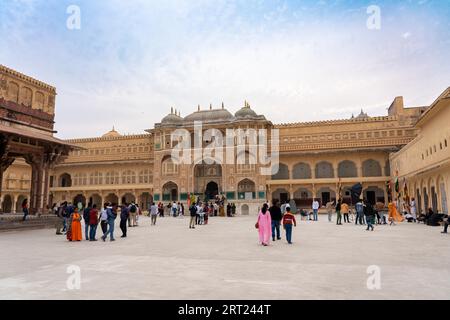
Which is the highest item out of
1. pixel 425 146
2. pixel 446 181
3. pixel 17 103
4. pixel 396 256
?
pixel 17 103

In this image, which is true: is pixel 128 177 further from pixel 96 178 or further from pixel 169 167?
pixel 169 167

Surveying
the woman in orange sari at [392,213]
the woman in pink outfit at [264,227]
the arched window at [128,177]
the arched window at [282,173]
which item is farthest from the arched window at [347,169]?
the woman in pink outfit at [264,227]

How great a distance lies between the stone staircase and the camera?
552 inches

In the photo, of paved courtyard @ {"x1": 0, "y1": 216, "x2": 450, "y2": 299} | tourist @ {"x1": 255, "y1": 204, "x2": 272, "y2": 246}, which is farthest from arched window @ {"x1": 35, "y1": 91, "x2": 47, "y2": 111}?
tourist @ {"x1": 255, "y1": 204, "x2": 272, "y2": 246}

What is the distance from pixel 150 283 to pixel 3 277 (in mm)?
2453

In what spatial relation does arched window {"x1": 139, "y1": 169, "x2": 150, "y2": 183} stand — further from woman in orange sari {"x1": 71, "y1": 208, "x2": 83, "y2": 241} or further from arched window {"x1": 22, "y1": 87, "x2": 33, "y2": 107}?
woman in orange sari {"x1": 71, "y1": 208, "x2": 83, "y2": 241}

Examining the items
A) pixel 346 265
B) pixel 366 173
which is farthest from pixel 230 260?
pixel 366 173

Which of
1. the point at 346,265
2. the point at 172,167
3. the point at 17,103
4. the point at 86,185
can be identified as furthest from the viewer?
the point at 86,185

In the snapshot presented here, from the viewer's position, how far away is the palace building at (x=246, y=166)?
33656mm

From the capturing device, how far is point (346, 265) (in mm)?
6121

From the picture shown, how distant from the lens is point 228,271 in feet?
18.5

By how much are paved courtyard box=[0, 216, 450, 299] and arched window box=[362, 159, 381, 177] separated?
26.7 m

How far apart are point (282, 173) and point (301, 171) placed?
6.70ft
